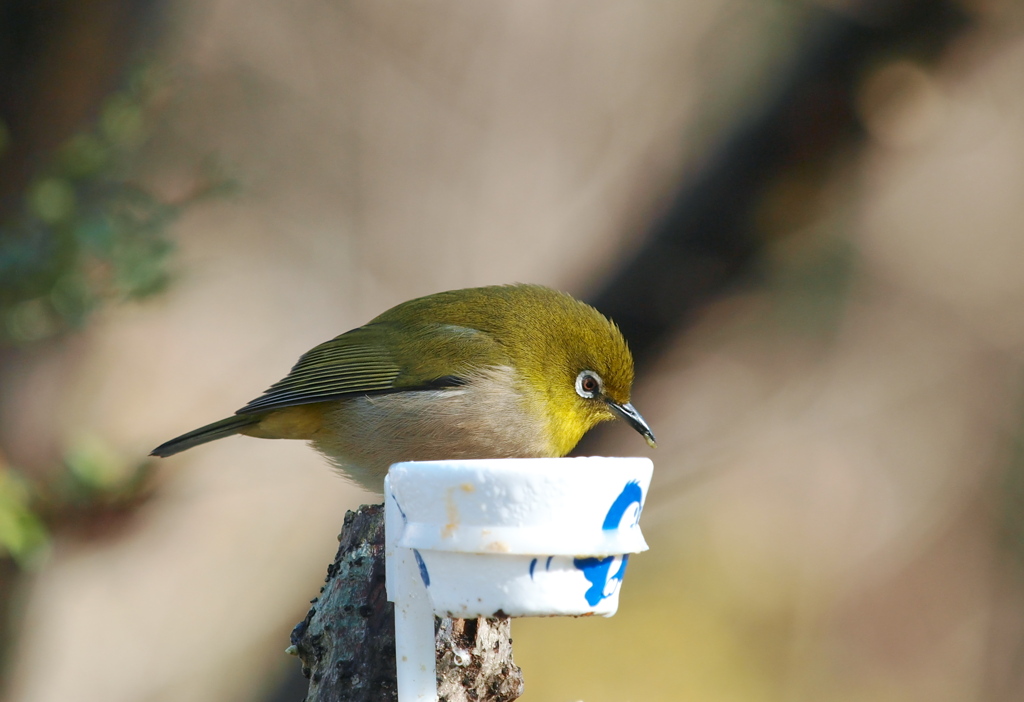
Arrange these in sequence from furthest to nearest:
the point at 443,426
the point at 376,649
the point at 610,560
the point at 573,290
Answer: the point at 573,290
the point at 443,426
the point at 376,649
the point at 610,560

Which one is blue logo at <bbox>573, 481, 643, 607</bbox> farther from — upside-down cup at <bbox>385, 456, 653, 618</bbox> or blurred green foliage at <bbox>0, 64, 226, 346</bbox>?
blurred green foliage at <bbox>0, 64, 226, 346</bbox>

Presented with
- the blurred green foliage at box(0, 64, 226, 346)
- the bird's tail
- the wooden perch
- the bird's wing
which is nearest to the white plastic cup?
the wooden perch

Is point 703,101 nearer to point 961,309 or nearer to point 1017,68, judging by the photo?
point 1017,68

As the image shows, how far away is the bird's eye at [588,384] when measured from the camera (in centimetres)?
390

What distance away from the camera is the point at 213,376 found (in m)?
6.13

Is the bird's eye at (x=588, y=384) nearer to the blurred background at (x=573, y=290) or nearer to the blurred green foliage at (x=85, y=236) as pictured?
the blurred background at (x=573, y=290)

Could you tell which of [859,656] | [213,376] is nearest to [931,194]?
[859,656]

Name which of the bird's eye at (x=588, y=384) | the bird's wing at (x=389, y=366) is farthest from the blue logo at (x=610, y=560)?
the bird's eye at (x=588, y=384)

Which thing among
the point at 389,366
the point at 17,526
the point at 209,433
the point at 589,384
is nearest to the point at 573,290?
the point at 589,384

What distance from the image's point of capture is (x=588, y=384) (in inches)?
155

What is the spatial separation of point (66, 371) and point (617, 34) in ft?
15.5

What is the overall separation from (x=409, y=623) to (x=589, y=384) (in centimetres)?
206

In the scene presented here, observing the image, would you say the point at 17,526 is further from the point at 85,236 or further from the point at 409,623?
the point at 409,623

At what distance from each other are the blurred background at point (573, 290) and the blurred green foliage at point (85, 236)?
2 cm
